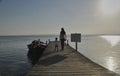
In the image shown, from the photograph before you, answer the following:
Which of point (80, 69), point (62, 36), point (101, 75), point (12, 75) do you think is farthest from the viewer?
point (62, 36)

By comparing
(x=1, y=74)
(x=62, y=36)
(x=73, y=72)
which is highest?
(x=62, y=36)

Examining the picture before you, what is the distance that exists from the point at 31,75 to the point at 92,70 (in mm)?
3075

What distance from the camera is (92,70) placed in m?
11.6

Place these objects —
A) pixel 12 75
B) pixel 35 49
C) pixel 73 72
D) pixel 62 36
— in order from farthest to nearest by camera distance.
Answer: pixel 35 49 < pixel 62 36 < pixel 12 75 < pixel 73 72

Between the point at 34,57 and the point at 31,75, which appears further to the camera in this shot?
the point at 34,57

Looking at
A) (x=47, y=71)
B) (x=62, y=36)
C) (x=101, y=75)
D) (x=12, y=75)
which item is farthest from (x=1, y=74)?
(x=101, y=75)

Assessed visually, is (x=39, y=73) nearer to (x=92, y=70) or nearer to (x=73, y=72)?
(x=73, y=72)

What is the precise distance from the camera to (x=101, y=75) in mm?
10367

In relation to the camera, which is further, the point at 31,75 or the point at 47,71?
the point at 47,71

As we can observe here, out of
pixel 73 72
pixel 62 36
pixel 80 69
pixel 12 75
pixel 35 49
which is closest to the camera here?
pixel 73 72

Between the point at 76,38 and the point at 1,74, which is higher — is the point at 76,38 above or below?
above

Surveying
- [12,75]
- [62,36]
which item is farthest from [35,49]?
[12,75]

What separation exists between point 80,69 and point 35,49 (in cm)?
1921

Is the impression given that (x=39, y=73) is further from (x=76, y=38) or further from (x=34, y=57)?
(x=34, y=57)
